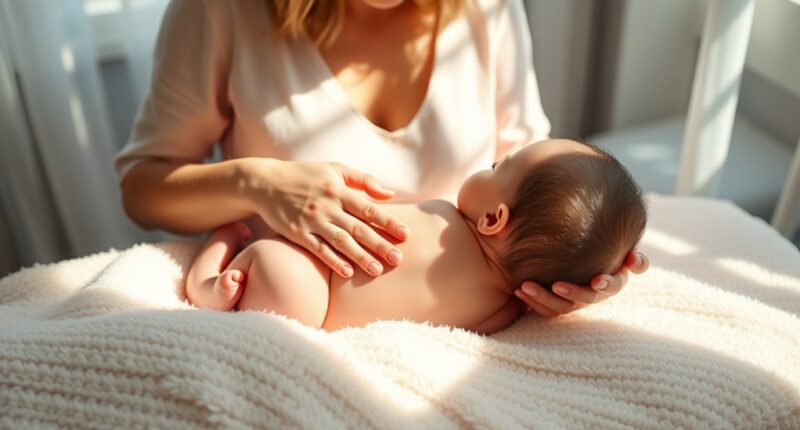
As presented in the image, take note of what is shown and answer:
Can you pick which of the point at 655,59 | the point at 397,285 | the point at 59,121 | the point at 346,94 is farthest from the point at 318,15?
the point at 655,59

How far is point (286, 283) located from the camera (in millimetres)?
1049

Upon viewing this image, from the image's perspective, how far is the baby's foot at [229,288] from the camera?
A: 3.52 ft

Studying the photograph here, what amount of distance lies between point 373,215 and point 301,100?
222 millimetres

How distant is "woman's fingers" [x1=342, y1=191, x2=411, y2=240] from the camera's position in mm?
1092

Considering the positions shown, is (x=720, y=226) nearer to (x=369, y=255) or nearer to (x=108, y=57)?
(x=369, y=255)

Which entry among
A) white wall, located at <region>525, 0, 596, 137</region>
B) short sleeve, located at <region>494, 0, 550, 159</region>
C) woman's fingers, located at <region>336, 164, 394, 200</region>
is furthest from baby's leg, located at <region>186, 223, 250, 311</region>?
white wall, located at <region>525, 0, 596, 137</region>

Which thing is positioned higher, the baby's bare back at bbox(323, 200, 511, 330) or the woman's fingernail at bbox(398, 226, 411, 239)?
the woman's fingernail at bbox(398, 226, 411, 239)

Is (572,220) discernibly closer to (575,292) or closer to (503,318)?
(575,292)

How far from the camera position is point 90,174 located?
172 centimetres

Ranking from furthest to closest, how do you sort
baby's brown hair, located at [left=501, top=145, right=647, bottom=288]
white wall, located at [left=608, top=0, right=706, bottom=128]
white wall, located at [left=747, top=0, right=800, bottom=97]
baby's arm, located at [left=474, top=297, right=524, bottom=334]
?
white wall, located at [left=608, top=0, right=706, bottom=128] → white wall, located at [left=747, top=0, right=800, bottom=97] → baby's arm, located at [left=474, top=297, right=524, bottom=334] → baby's brown hair, located at [left=501, top=145, right=647, bottom=288]

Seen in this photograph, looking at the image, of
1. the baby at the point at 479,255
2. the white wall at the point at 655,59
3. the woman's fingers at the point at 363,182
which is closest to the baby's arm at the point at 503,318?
the baby at the point at 479,255

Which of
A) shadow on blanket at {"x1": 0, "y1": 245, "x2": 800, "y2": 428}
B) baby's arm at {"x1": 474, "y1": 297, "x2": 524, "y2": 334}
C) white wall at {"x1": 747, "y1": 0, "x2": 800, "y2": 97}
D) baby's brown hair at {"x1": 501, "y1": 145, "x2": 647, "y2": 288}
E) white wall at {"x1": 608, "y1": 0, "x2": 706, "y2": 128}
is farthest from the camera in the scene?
white wall at {"x1": 608, "y1": 0, "x2": 706, "y2": 128}

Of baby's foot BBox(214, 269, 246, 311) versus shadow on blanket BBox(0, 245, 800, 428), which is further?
baby's foot BBox(214, 269, 246, 311)

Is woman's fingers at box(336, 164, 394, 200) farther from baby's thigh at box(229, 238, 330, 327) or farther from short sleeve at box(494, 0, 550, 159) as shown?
short sleeve at box(494, 0, 550, 159)
